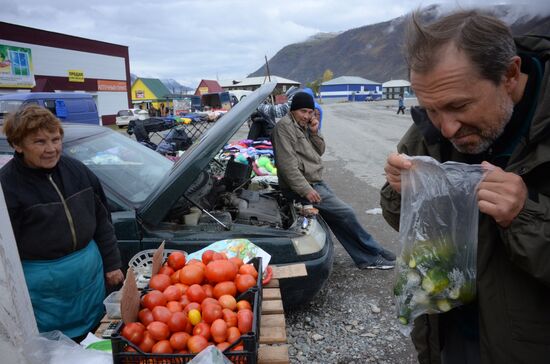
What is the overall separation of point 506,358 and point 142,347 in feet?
4.21

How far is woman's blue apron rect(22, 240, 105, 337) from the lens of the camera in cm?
226

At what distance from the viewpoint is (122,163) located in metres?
3.71

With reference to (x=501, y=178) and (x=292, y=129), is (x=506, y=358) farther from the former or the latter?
(x=292, y=129)

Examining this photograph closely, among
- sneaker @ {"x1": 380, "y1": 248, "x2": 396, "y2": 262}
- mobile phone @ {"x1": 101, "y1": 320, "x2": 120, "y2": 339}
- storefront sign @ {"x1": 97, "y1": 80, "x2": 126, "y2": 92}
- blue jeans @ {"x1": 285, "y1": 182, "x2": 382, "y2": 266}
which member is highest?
storefront sign @ {"x1": 97, "y1": 80, "x2": 126, "y2": 92}

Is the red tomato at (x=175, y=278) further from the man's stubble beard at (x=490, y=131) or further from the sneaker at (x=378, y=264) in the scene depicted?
the sneaker at (x=378, y=264)

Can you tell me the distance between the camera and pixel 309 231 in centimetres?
327

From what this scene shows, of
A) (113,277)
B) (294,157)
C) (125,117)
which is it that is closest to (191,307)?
(113,277)

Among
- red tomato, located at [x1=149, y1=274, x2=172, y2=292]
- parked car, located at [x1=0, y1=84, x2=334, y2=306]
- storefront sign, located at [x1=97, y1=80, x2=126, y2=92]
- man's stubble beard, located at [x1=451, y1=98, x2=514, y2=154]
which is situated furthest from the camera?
storefront sign, located at [x1=97, y1=80, x2=126, y2=92]

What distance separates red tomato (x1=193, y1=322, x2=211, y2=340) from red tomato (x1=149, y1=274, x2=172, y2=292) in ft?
1.09

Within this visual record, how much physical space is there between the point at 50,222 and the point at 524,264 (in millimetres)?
2360

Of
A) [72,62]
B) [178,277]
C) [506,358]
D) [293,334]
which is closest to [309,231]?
[293,334]

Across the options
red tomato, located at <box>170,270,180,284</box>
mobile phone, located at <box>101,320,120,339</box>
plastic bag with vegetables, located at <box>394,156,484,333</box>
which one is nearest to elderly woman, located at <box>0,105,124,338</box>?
mobile phone, located at <box>101,320,120,339</box>

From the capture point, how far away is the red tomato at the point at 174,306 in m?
1.65

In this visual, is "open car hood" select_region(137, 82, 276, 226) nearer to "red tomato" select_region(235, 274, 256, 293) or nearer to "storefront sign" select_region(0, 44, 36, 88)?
"red tomato" select_region(235, 274, 256, 293)
